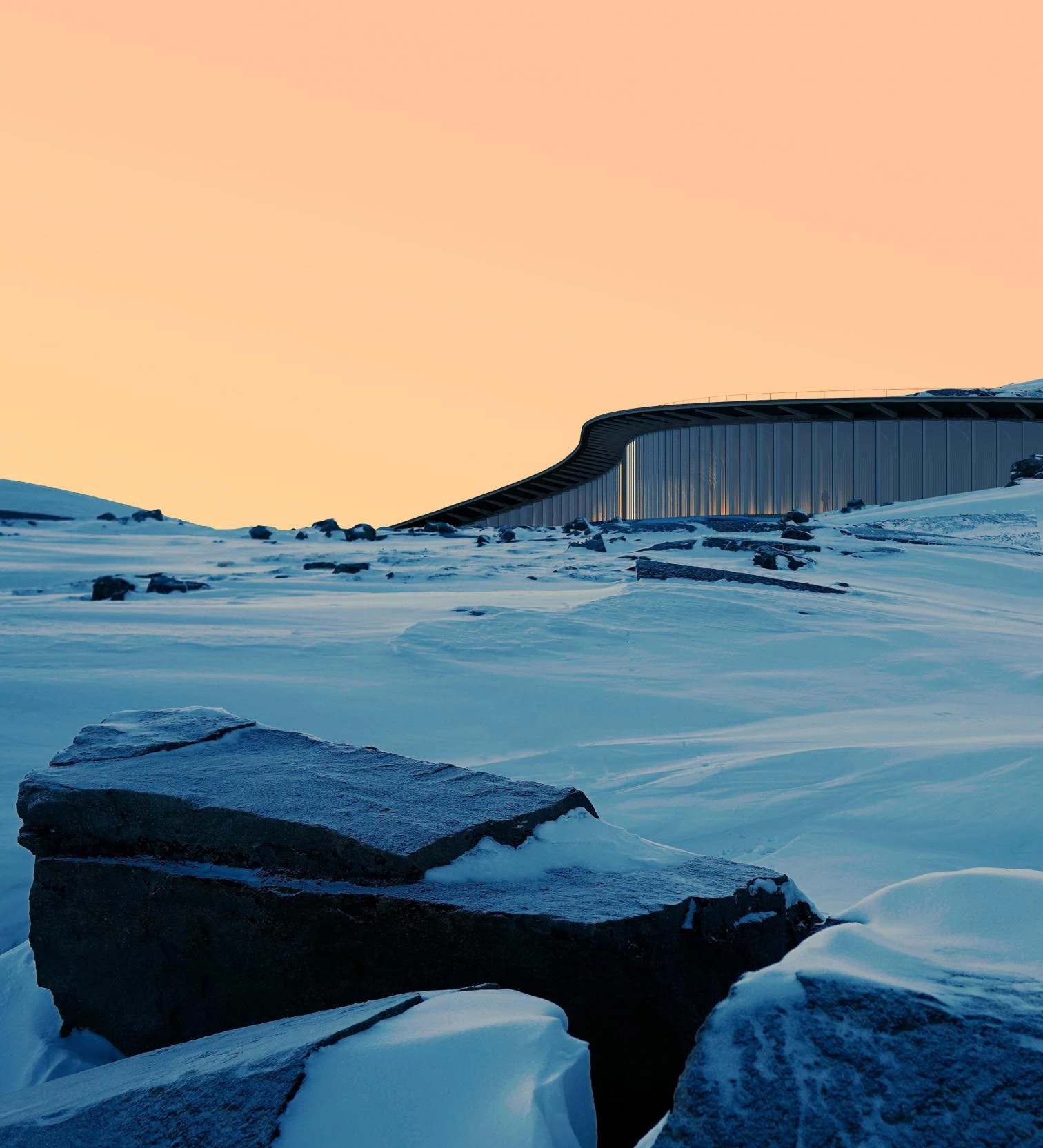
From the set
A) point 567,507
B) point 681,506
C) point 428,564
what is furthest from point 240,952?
point 567,507

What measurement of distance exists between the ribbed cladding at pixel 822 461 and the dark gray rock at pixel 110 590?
23.5m

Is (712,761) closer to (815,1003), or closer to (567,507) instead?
(815,1003)

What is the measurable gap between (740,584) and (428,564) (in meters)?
3.76

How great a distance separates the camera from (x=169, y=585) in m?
8.16

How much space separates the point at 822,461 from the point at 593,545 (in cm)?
1943

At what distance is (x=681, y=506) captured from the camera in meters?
34.8

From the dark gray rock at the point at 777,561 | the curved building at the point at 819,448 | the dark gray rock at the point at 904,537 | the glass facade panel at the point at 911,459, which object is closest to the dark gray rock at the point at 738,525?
the dark gray rock at the point at 904,537

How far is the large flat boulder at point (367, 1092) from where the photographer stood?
1.41 meters

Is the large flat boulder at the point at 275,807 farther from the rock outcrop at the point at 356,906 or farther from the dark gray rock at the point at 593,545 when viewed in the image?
the dark gray rock at the point at 593,545

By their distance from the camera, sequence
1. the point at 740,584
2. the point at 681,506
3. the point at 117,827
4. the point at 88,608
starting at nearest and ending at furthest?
the point at 117,827 < the point at 88,608 < the point at 740,584 < the point at 681,506

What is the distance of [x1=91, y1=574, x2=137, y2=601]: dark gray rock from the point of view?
25.1 feet

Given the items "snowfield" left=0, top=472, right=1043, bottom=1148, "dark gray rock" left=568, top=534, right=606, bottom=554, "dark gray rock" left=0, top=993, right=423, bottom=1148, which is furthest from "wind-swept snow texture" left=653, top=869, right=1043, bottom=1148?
"dark gray rock" left=568, top=534, right=606, bottom=554

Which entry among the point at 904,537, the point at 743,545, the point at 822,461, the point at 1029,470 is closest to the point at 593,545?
the point at 743,545

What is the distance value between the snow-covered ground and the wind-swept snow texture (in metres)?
1.50
